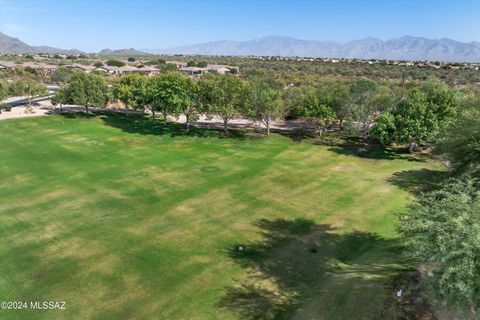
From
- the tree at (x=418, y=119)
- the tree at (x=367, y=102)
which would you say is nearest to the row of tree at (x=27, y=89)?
the tree at (x=367, y=102)

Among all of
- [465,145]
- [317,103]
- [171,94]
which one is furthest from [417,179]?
[171,94]

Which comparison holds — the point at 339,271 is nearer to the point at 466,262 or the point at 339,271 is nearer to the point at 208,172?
the point at 466,262

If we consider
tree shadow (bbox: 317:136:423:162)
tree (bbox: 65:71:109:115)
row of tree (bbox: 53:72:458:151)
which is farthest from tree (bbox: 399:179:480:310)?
tree (bbox: 65:71:109:115)

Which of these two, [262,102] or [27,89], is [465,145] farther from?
[27,89]

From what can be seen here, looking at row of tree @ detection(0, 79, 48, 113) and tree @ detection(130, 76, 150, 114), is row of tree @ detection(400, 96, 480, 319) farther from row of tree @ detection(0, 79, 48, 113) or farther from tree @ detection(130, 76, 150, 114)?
row of tree @ detection(0, 79, 48, 113)

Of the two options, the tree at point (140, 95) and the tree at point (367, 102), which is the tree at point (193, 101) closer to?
the tree at point (140, 95)

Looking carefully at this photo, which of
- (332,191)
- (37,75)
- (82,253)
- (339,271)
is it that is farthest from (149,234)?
(37,75)
